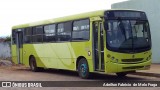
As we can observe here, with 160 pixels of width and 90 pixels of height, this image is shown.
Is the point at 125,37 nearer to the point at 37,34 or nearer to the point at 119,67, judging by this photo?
the point at 119,67

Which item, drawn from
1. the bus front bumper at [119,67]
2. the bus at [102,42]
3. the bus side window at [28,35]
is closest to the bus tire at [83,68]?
the bus at [102,42]

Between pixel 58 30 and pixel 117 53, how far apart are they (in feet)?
16.7

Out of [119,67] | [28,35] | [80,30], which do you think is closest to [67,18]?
[80,30]

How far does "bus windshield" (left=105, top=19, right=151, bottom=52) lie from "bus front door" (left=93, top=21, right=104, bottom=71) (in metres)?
0.47

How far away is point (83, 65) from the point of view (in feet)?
60.0

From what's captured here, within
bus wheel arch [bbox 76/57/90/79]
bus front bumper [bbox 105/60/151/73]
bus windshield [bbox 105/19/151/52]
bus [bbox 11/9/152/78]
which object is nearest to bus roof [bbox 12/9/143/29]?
bus [bbox 11/9/152/78]

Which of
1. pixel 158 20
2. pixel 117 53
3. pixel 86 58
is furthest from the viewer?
pixel 158 20

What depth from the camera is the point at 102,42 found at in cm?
1694

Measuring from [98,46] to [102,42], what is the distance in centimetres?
31

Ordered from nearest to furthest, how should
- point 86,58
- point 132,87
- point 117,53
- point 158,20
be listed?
point 132,87 → point 117,53 → point 86,58 → point 158,20

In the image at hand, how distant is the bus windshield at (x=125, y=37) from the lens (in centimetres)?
1662

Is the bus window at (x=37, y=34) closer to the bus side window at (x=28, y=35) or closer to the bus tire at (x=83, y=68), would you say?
the bus side window at (x=28, y=35)

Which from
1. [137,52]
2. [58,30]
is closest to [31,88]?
[137,52]

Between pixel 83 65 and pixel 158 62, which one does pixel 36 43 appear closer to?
pixel 83 65
